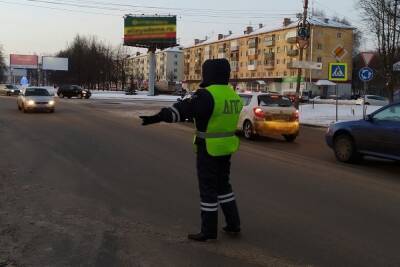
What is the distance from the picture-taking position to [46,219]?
6645mm

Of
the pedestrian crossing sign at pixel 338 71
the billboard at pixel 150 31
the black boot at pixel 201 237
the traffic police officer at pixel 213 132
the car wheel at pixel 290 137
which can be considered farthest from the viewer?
the billboard at pixel 150 31

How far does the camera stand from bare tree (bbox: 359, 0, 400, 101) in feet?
116

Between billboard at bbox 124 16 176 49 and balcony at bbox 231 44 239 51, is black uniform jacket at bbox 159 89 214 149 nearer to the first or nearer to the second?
billboard at bbox 124 16 176 49

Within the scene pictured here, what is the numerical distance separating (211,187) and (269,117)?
11933 millimetres

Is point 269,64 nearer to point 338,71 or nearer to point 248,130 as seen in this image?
point 338,71

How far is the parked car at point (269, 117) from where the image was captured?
57.1 feet

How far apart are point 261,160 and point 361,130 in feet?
7.20

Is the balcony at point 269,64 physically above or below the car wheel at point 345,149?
above

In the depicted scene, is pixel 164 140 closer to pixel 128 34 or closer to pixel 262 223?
pixel 262 223

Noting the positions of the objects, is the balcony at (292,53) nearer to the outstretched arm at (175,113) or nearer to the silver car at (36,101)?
the silver car at (36,101)

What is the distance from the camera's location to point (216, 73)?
569 cm

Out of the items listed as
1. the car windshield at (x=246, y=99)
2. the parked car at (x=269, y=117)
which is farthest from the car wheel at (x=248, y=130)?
the car windshield at (x=246, y=99)

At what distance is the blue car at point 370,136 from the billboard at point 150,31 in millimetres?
68603

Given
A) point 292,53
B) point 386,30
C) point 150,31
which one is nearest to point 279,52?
point 292,53
